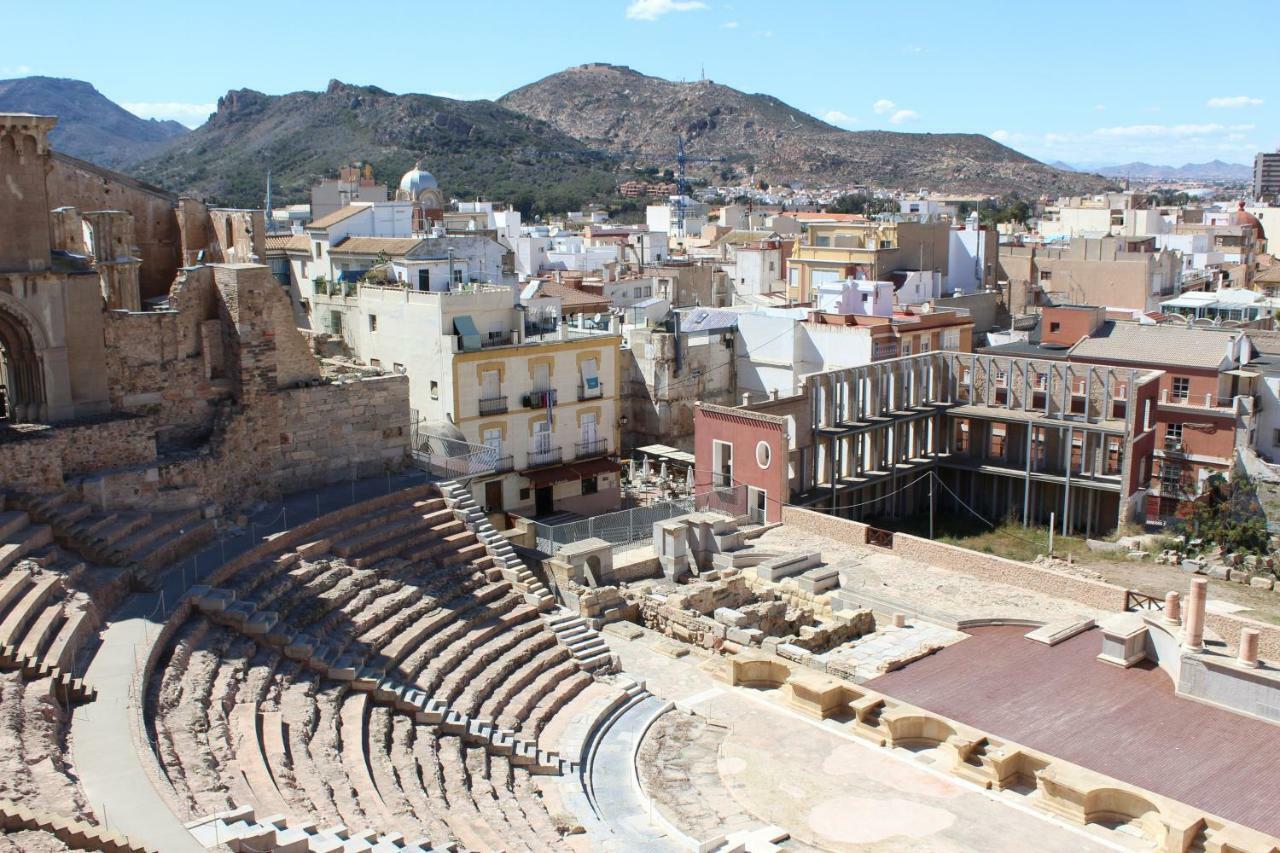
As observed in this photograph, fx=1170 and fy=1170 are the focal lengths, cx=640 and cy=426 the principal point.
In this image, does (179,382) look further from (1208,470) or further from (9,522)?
(1208,470)

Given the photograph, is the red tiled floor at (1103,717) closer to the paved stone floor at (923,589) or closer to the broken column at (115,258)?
the paved stone floor at (923,589)

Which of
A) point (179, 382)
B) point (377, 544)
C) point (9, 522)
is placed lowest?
point (377, 544)

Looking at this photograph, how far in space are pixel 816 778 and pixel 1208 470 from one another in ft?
93.7

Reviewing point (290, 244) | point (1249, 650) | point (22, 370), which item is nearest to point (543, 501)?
point (290, 244)

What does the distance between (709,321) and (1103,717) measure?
29.2 metres

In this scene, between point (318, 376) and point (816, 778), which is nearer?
point (816, 778)

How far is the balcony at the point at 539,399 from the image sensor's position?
39.4 m

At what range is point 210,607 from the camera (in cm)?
2164

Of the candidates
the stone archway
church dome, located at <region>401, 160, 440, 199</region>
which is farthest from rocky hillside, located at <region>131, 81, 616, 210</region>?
the stone archway

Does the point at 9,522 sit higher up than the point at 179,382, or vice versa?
the point at 179,382

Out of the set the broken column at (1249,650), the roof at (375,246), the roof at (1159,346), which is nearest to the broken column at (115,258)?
the roof at (375,246)

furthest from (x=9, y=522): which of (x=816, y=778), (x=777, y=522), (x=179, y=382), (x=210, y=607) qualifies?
(x=777, y=522)

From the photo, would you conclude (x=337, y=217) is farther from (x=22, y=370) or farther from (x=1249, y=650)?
(x=1249, y=650)

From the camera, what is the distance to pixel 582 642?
88.5 feet
